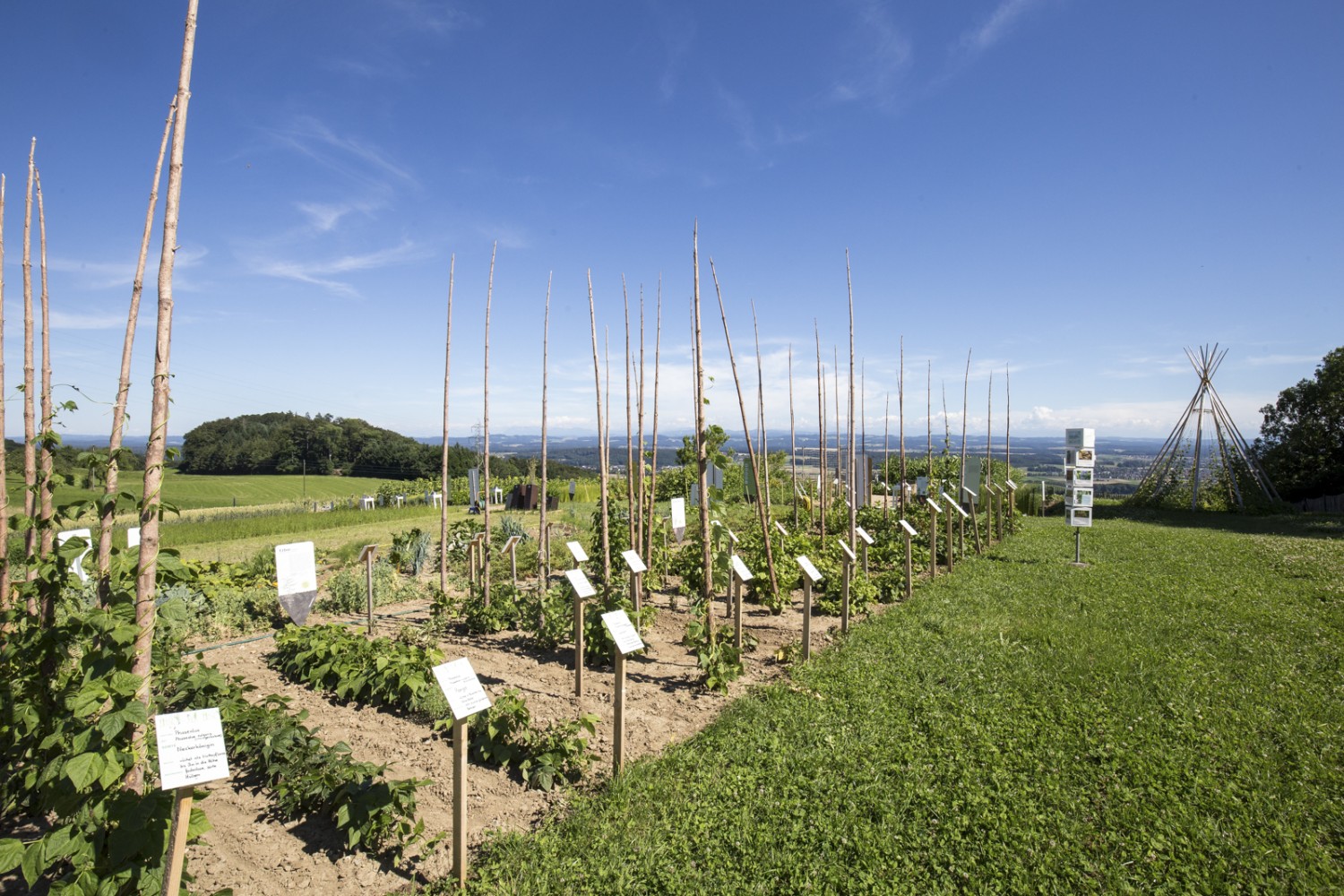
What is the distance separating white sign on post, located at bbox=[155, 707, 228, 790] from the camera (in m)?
2.23

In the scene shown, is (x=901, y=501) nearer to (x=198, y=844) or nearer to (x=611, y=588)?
(x=611, y=588)

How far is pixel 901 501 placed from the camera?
13898 mm

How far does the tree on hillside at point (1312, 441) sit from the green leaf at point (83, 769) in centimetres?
2755

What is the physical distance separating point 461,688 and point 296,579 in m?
3.95

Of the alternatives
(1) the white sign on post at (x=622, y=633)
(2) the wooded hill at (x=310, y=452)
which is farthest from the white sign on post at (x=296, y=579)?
(2) the wooded hill at (x=310, y=452)

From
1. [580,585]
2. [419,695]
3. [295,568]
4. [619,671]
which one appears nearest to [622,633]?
[619,671]

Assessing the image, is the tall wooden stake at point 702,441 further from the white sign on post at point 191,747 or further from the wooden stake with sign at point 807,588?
the white sign on post at point 191,747

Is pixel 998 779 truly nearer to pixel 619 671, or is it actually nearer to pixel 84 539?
pixel 619 671

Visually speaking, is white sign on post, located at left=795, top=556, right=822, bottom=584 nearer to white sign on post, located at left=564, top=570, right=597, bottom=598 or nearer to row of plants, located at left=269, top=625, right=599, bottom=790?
white sign on post, located at left=564, top=570, right=597, bottom=598

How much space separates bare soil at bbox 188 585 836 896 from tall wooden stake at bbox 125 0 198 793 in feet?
3.22

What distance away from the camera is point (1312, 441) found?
19.9m

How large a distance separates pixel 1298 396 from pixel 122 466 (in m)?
29.0

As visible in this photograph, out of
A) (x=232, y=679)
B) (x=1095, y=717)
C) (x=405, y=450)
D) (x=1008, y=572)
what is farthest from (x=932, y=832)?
(x=405, y=450)

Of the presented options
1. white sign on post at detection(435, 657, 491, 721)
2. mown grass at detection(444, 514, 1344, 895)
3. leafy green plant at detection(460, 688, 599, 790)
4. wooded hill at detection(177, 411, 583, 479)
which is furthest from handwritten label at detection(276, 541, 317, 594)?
wooded hill at detection(177, 411, 583, 479)
